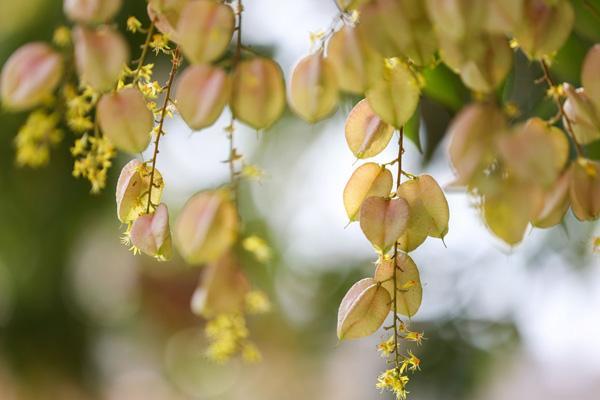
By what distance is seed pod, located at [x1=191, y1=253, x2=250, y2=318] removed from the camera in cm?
29

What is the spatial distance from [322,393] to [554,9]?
2640 millimetres

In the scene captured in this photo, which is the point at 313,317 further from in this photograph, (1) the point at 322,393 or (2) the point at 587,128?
(2) the point at 587,128

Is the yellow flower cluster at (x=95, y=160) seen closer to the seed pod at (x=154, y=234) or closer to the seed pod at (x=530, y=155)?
the seed pod at (x=154, y=234)

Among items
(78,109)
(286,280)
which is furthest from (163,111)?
(286,280)

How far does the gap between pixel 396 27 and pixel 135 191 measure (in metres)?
0.14

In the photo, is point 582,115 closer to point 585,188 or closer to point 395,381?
point 585,188

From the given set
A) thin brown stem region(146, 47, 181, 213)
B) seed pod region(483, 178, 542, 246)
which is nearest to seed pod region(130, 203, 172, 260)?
thin brown stem region(146, 47, 181, 213)

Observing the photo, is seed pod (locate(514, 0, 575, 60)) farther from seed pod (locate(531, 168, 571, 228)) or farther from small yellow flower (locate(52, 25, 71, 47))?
small yellow flower (locate(52, 25, 71, 47))

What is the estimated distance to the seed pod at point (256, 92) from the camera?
0.31 metres

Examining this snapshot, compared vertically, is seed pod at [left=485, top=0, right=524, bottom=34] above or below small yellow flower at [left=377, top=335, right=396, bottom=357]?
above

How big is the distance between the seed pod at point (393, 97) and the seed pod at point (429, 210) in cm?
4

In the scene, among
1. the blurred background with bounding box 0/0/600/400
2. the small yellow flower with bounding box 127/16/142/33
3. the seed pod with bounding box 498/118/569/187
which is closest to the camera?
the seed pod with bounding box 498/118/569/187

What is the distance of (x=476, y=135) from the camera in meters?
0.28

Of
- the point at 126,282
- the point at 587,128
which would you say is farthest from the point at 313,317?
the point at 587,128
